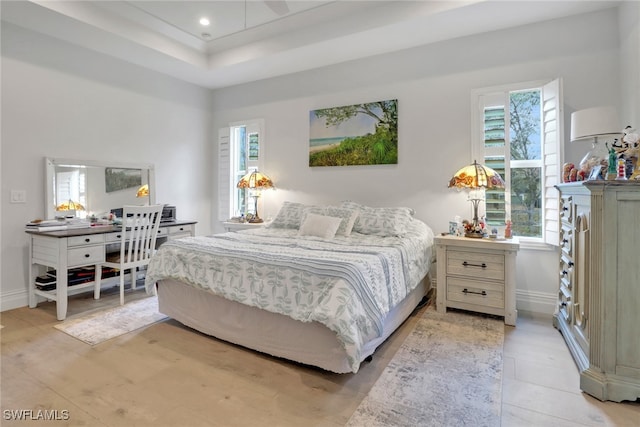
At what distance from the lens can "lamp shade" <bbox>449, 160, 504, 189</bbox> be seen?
9.89 feet

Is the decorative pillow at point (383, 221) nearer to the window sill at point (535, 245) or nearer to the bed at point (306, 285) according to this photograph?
the bed at point (306, 285)

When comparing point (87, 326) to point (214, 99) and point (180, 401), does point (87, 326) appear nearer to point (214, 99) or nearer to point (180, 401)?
point (180, 401)

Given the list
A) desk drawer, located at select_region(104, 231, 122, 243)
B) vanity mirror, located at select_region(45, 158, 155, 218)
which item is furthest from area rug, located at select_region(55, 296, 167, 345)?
vanity mirror, located at select_region(45, 158, 155, 218)

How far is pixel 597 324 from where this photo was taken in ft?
6.07

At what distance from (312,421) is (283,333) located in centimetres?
64

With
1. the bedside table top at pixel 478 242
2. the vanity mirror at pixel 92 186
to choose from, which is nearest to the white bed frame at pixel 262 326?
the bedside table top at pixel 478 242

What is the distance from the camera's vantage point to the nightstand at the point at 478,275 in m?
2.83

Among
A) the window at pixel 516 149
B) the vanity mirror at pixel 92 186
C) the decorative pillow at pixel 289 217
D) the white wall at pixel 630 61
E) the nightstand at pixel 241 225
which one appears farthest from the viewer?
the nightstand at pixel 241 225

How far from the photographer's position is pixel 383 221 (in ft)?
10.8

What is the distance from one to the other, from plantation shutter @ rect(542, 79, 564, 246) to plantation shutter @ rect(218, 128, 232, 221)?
404 cm

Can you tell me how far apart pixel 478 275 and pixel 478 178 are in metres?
0.87

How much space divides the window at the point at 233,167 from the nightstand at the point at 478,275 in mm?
A: 2973

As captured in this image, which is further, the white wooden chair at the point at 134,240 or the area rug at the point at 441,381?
the white wooden chair at the point at 134,240

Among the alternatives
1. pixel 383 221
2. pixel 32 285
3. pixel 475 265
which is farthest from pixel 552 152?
pixel 32 285
